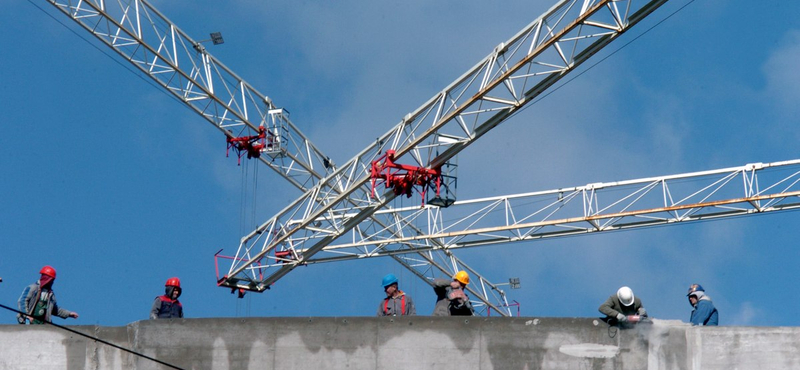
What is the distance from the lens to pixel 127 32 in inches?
1770

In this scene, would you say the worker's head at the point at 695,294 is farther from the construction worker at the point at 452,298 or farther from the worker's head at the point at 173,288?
the worker's head at the point at 173,288

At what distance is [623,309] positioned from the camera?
19.1m

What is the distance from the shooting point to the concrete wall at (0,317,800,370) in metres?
18.8

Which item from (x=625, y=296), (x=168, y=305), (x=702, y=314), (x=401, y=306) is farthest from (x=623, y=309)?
(x=168, y=305)

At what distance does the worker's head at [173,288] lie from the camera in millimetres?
20672

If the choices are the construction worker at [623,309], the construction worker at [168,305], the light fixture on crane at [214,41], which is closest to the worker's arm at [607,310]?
the construction worker at [623,309]

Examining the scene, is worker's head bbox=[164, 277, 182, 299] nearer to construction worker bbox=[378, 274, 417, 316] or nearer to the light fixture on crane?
construction worker bbox=[378, 274, 417, 316]

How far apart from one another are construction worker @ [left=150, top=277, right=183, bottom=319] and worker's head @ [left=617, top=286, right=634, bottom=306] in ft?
22.6

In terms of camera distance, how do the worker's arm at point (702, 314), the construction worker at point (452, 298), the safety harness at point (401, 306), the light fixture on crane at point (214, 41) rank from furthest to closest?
the light fixture on crane at point (214, 41), the worker's arm at point (702, 314), the safety harness at point (401, 306), the construction worker at point (452, 298)

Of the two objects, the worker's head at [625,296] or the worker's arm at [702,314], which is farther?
the worker's arm at [702,314]

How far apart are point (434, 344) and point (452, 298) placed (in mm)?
743

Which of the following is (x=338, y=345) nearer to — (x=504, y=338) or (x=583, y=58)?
(x=504, y=338)

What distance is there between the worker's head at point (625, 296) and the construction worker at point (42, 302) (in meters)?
8.58

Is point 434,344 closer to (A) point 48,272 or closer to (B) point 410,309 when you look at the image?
(B) point 410,309
